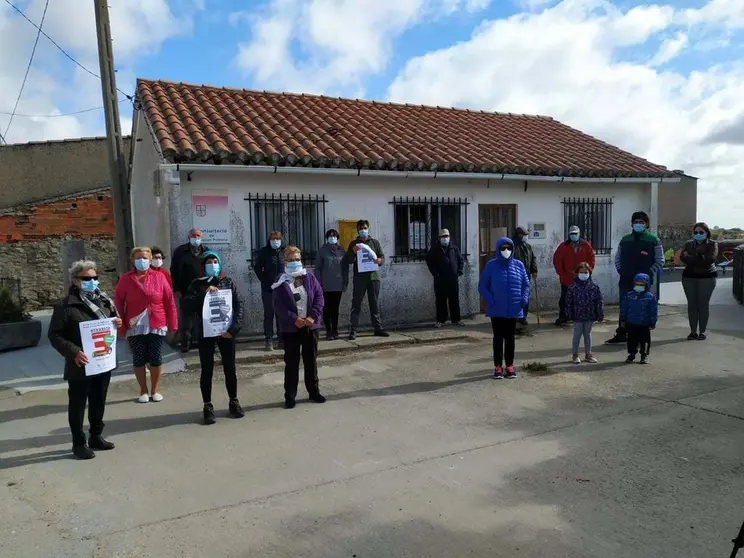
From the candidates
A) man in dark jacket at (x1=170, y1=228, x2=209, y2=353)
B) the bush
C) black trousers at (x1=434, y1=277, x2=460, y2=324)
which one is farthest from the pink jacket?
black trousers at (x1=434, y1=277, x2=460, y2=324)

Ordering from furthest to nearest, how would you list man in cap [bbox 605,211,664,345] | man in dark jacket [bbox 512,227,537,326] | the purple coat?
man in dark jacket [bbox 512,227,537,326] < man in cap [bbox 605,211,664,345] < the purple coat

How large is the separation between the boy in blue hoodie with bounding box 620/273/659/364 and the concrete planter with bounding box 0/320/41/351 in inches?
341

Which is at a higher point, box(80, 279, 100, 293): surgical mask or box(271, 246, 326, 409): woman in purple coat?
box(80, 279, 100, 293): surgical mask

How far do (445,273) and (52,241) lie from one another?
A: 10.2m

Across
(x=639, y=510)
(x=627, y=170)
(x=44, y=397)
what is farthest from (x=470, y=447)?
(x=627, y=170)

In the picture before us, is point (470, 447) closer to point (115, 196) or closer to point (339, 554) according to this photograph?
point (339, 554)

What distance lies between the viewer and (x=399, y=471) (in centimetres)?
439

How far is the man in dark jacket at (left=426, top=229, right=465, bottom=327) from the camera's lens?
401 inches

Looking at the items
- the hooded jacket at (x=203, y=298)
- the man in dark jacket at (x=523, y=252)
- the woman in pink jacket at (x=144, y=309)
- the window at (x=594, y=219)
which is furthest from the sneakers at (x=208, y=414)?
the window at (x=594, y=219)

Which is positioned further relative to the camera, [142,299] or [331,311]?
[331,311]

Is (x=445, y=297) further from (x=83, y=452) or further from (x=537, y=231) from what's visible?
(x=83, y=452)

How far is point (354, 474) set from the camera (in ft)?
14.3

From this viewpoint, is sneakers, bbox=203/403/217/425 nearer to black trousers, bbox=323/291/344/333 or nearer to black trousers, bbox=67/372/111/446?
black trousers, bbox=67/372/111/446

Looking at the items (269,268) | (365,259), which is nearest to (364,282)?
(365,259)
